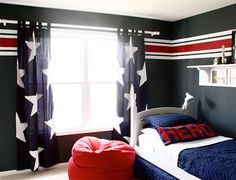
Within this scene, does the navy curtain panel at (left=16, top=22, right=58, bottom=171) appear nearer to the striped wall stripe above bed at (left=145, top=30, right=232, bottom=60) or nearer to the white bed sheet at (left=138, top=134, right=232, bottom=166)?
the white bed sheet at (left=138, top=134, right=232, bottom=166)

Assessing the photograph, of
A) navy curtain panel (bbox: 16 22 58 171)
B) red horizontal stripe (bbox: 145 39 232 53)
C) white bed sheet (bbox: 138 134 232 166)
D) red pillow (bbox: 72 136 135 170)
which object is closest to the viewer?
white bed sheet (bbox: 138 134 232 166)

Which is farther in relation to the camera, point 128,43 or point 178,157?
point 128,43

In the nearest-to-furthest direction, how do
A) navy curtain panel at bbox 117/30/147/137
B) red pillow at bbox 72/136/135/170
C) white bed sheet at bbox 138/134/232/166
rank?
white bed sheet at bbox 138/134/232/166
red pillow at bbox 72/136/135/170
navy curtain panel at bbox 117/30/147/137

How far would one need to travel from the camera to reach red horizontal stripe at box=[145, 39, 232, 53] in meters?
3.35

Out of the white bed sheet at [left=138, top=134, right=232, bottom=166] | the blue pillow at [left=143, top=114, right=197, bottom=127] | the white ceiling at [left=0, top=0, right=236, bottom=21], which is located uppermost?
the white ceiling at [left=0, top=0, right=236, bottom=21]

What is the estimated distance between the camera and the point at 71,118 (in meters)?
3.71

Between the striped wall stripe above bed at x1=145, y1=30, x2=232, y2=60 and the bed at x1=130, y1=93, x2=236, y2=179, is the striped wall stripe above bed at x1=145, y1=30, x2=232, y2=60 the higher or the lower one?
the higher one

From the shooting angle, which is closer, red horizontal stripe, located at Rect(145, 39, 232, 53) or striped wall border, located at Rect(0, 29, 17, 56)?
striped wall border, located at Rect(0, 29, 17, 56)

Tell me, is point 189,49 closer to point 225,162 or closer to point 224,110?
point 224,110

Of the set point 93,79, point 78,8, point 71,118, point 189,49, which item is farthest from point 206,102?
point 78,8

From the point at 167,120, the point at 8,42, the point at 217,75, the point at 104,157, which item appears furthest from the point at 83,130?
the point at 217,75

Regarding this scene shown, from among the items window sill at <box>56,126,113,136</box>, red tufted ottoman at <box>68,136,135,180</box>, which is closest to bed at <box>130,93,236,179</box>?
red tufted ottoman at <box>68,136,135,180</box>

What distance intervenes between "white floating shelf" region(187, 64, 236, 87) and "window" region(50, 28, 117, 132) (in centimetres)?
133

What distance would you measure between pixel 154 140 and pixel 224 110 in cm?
113
